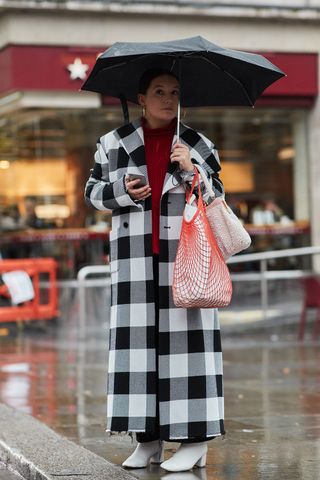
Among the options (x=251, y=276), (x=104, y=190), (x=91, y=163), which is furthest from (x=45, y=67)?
(x=104, y=190)

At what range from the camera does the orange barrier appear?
55.1ft

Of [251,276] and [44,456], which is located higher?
[251,276]

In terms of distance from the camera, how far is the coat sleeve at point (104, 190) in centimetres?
604

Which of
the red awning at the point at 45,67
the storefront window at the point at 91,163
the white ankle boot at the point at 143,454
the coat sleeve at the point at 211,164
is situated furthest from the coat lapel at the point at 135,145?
the storefront window at the point at 91,163

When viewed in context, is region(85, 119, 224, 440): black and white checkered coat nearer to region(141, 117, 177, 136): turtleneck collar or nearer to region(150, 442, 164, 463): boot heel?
region(141, 117, 177, 136): turtleneck collar

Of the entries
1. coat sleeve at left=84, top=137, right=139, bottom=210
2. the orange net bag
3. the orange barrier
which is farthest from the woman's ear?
the orange barrier

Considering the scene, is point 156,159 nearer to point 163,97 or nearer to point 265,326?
point 163,97

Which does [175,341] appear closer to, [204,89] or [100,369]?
[204,89]

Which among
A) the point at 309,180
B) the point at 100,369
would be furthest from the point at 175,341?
the point at 309,180

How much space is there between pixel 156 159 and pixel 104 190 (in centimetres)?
33

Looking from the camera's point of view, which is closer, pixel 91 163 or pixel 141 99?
pixel 141 99

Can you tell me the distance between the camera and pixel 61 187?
19203 millimetres

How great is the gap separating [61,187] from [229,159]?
296 cm

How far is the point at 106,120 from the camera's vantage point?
19.6 metres
